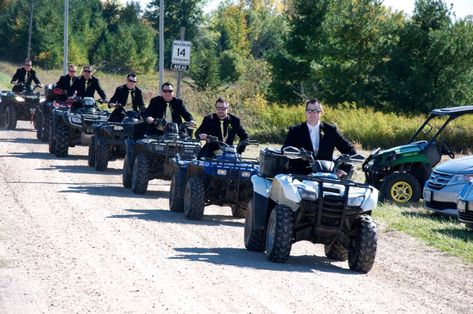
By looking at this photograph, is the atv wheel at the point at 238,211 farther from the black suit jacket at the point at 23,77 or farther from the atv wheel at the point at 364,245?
the black suit jacket at the point at 23,77

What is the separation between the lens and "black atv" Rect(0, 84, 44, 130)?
118 ft

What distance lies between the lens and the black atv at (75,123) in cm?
2666

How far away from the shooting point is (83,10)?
10962cm

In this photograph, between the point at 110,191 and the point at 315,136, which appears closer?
the point at 315,136

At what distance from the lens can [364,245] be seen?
Answer: 41.5 feet

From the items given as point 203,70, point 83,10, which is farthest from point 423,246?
point 83,10

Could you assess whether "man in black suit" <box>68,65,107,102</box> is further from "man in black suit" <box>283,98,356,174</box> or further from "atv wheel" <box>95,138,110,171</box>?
"man in black suit" <box>283,98,356,174</box>

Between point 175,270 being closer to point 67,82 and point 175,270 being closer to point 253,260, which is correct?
point 253,260

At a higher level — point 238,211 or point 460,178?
point 460,178

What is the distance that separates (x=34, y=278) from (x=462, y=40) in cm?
3786

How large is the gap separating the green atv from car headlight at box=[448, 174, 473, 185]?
2.27 meters

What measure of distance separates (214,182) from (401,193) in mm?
5659

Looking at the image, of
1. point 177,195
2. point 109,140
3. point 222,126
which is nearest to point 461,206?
point 222,126

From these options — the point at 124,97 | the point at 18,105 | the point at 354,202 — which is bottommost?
the point at 18,105
